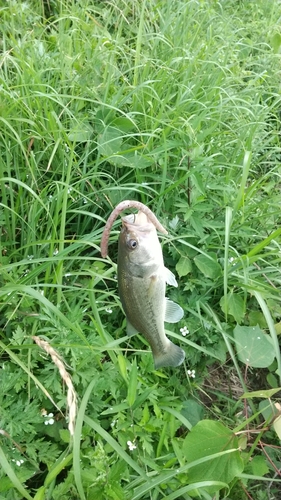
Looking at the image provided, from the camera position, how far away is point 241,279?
236 centimetres

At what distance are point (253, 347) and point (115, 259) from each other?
84 cm

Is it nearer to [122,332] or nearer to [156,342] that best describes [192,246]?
[122,332]

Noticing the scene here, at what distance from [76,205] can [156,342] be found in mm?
1042

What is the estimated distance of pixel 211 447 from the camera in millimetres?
1727

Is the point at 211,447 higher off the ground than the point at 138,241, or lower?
lower

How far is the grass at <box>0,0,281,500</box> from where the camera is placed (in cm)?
174

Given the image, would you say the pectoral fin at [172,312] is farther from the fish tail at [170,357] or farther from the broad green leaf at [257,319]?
the broad green leaf at [257,319]

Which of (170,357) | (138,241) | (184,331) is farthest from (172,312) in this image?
(184,331)

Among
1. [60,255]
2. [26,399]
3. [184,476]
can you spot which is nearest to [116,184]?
[60,255]

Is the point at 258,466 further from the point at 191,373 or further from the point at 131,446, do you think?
the point at 131,446

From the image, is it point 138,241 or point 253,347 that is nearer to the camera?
point 138,241

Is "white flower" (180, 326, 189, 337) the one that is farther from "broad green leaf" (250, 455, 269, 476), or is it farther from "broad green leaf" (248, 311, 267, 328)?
"broad green leaf" (250, 455, 269, 476)

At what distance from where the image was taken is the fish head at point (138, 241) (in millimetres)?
1333

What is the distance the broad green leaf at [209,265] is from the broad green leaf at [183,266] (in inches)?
1.6
